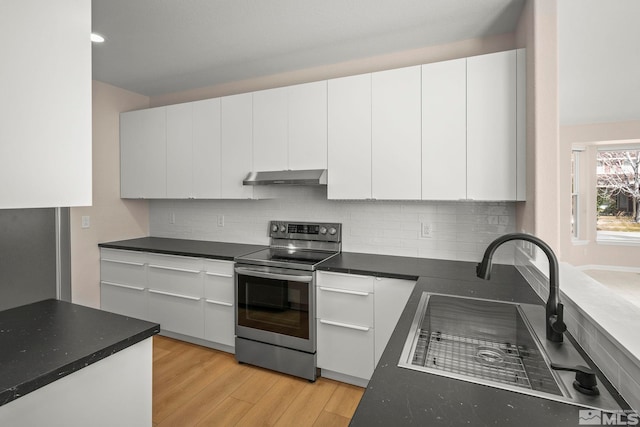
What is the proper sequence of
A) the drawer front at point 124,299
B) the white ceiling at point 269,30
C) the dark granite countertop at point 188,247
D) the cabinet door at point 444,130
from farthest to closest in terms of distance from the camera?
the drawer front at point 124,299
the dark granite countertop at point 188,247
the cabinet door at point 444,130
the white ceiling at point 269,30

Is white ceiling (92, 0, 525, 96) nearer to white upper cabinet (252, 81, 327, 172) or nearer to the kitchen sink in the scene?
white upper cabinet (252, 81, 327, 172)

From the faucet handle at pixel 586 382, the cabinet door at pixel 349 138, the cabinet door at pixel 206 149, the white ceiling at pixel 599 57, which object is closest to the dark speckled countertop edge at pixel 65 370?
the faucet handle at pixel 586 382

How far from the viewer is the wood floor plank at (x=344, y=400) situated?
2.18 metres

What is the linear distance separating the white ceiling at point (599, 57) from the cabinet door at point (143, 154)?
344 centimetres

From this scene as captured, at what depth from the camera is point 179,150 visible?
3.30 m

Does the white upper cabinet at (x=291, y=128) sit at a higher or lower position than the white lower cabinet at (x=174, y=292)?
higher

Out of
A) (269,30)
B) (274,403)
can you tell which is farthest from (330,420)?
(269,30)

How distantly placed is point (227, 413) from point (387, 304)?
1.25m

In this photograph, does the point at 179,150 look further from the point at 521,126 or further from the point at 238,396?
the point at 521,126

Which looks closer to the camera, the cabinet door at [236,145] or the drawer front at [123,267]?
the cabinet door at [236,145]

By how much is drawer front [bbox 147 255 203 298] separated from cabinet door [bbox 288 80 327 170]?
4.16 feet

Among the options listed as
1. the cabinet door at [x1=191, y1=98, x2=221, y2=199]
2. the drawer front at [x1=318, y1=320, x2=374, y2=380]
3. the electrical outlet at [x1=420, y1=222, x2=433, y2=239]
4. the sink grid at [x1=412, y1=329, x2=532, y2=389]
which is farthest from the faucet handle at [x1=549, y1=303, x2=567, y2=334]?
the cabinet door at [x1=191, y1=98, x2=221, y2=199]

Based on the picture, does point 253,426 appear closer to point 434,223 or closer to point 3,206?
point 3,206

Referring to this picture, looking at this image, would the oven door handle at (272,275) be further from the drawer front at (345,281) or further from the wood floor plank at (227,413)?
the wood floor plank at (227,413)
